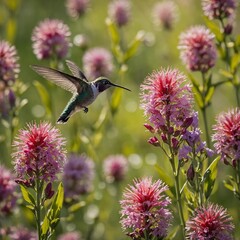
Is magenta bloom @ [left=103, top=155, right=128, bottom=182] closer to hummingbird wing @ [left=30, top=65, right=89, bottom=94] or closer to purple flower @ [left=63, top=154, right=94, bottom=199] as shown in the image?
purple flower @ [left=63, top=154, right=94, bottom=199]

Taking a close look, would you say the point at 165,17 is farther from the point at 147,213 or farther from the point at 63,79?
the point at 147,213

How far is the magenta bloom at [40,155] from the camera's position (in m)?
3.21

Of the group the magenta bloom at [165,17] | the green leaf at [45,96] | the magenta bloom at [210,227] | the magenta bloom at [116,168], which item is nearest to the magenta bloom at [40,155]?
the magenta bloom at [210,227]

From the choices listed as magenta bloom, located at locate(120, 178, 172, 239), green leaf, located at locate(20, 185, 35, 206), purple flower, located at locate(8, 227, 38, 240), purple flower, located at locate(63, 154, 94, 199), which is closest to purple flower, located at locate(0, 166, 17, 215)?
purple flower, located at locate(8, 227, 38, 240)

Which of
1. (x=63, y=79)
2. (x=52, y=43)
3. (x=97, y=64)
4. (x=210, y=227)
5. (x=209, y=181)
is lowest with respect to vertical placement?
(x=210, y=227)

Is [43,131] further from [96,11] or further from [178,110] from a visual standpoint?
[96,11]

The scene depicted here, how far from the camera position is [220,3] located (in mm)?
4387

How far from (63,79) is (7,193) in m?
0.98

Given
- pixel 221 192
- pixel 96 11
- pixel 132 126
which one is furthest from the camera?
pixel 96 11

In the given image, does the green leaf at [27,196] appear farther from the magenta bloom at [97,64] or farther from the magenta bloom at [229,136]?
the magenta bloom at [97,64]

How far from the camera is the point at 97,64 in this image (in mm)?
6090

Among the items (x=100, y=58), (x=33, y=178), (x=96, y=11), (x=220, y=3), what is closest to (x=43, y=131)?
(x=33, y=178)

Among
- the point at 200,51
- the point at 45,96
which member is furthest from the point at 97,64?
the point at 200,51

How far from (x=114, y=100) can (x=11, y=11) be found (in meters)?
1.95
